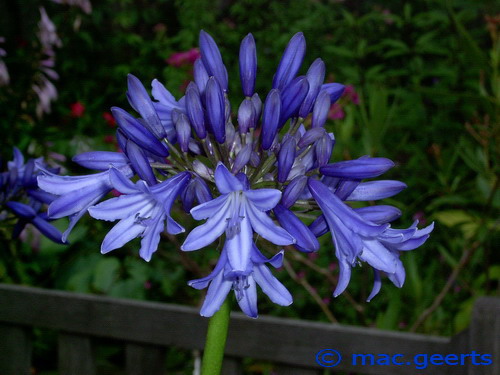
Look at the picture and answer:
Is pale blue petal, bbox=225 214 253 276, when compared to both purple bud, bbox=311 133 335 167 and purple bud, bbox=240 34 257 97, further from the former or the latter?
purple bud, bbox=240 34 257 97

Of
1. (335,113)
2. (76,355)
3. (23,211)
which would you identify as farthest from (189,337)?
(335,113)

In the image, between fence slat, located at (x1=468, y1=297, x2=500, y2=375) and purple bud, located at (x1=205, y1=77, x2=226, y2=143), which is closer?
purple bud, located at (x1=205, y1=77, x2=226, y2=143)

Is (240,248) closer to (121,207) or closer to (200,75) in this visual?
(121,207)

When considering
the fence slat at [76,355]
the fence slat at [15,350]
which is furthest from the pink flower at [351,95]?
the fence slat at [15,350]

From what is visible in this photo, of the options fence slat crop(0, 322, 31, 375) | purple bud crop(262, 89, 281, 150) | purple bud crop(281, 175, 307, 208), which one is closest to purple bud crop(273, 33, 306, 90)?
purple bud crop(262, 89, 281, 150)

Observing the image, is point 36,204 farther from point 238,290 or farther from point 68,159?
point 68,159
